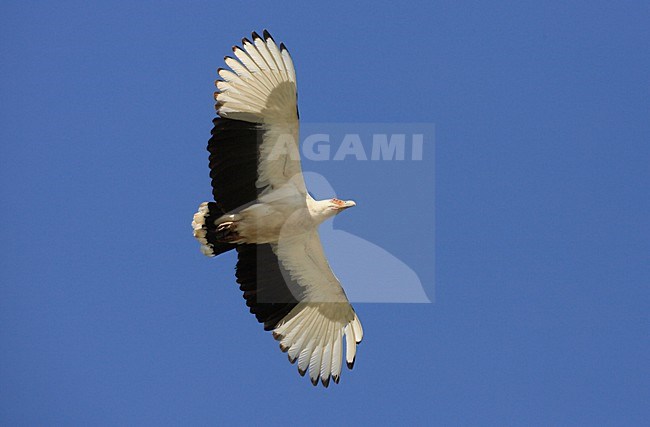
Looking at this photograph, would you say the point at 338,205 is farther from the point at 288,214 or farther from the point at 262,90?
the point at 262,90

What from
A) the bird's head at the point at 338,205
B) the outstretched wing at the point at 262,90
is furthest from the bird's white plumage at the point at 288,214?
the bird's head at the point at 338,205

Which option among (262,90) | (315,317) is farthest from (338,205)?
(262,90)

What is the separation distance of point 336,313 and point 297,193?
7.42ft

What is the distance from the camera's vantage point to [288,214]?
16.5 m

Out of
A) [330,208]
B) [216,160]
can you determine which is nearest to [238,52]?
[216,160]

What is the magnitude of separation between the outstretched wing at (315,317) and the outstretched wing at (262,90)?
2135 mm

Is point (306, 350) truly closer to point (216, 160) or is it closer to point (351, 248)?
point (351, 248)

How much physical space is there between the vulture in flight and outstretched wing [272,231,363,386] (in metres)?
0.02

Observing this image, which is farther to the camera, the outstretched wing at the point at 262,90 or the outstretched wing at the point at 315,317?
the outstretched wing at the point at 315,317

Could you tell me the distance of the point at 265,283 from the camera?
17.1 metres

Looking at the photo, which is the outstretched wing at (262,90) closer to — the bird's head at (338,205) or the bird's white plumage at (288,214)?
the bird's white plumage at (288,214)

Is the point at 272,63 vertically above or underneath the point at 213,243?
above

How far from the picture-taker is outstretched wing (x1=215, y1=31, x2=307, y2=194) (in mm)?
15641

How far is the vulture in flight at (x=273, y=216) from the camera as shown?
1571cm
